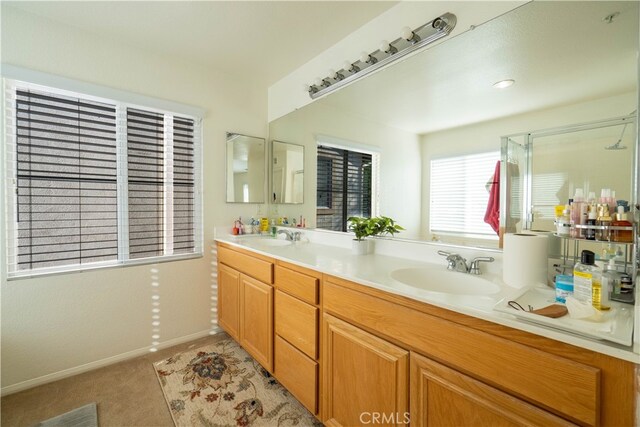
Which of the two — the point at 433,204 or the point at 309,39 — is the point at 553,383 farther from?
the point at 309,39

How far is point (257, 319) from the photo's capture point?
1.86 meters

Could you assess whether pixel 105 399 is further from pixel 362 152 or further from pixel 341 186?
pixel 362 152

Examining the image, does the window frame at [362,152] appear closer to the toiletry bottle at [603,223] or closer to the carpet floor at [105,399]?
the toiletry bottle at [603,223]

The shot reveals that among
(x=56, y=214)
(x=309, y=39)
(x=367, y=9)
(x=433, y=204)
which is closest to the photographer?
(x=433, y=204)

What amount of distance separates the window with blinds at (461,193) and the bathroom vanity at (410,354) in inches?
6.7

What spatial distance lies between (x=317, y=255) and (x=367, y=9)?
5.18ft

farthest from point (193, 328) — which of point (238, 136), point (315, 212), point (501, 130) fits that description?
point (501, 130)

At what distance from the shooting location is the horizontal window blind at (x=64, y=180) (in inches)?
70.1

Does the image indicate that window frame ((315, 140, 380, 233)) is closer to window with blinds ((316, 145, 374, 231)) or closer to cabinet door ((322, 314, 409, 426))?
window with blinds ((316, 145, 374, 231))

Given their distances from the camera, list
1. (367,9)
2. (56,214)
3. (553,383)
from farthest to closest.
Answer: (56,214)
(367,9)
(553,383)

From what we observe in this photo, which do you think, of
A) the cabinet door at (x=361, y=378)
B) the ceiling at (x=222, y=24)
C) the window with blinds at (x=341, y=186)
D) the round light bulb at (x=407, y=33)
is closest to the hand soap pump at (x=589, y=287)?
the cabinet door at (x=361, y=378)

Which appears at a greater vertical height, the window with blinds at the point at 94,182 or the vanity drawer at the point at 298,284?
the window with blinds at the point at 94,182

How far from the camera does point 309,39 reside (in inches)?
79.6

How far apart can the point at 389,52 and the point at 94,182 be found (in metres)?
2.25
